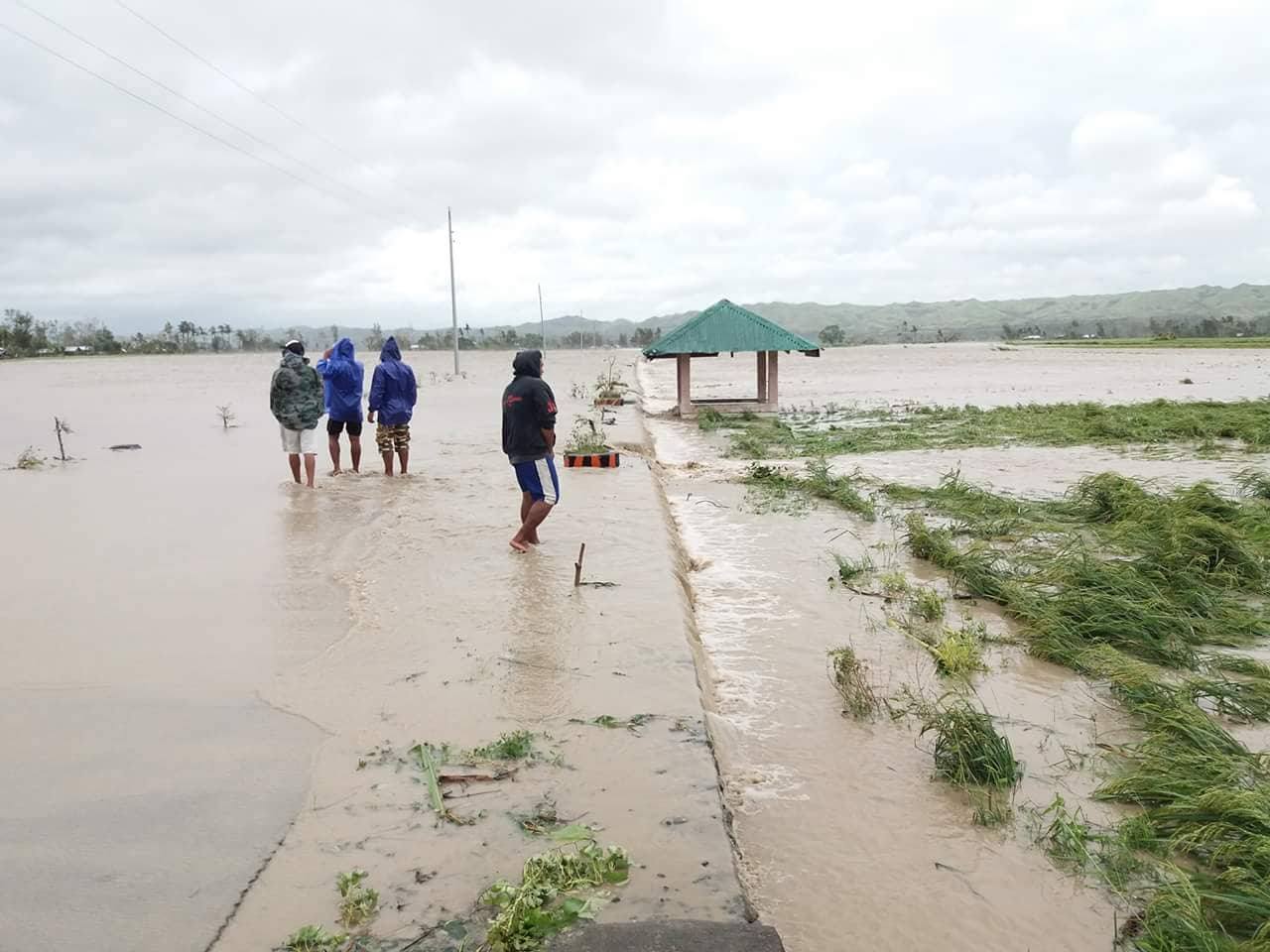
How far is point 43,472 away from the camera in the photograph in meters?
14.1

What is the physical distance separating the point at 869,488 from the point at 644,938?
10.2m

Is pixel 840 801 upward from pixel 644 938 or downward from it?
downward

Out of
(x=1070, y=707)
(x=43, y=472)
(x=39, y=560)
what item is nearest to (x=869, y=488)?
(x=1070, y=707)

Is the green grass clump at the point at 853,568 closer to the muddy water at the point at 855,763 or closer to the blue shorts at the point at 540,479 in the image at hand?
the muddy water at the point at 855,763

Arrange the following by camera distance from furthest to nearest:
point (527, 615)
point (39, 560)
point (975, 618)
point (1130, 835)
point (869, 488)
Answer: point (869, 488), point (39, 560), point (975, 618), point (527, 615), point (1130, 835)

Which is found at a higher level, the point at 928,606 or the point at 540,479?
the point at 540,479

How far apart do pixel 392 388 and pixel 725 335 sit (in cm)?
1098

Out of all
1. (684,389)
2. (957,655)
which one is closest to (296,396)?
(957,655)

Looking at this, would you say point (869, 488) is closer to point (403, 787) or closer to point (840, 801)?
point (840, 801)

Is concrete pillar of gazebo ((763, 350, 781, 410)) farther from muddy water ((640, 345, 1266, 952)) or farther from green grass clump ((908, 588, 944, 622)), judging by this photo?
green grass clump ((908, 588, 944, 622))

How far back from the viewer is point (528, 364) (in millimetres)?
7895

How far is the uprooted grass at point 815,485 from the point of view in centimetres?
1084

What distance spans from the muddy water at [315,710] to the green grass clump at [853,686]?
865 mm

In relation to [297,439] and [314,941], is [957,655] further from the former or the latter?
[297,439]
